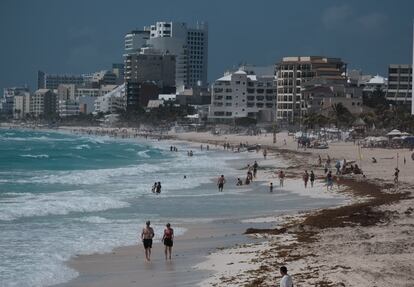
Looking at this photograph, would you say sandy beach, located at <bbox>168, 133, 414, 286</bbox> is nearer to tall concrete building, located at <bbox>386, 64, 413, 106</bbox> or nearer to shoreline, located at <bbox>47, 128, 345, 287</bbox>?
shoreline, located at <bbox>47, 128, 345, 287</bbox>

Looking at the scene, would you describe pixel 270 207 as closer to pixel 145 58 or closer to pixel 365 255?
pixel 365 255

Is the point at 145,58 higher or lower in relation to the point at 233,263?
higher

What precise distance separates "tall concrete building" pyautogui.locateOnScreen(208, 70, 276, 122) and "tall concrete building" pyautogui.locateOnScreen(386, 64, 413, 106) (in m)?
18.4

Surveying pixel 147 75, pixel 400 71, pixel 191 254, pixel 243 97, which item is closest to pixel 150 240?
pixel 191 254

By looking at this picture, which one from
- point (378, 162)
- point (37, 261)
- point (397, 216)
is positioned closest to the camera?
point (37, 261)

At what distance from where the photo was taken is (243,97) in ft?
409

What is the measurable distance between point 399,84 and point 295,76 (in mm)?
16552

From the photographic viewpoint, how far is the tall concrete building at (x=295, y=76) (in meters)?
111

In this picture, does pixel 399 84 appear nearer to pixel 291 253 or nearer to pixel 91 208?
pixel 91 208

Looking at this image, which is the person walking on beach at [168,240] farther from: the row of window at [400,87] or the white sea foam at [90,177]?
the row of window at [400,87]

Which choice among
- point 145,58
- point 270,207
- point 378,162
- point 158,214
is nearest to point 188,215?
point 158,214

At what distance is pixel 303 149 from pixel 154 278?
54.1 m

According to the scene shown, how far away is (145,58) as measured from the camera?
584 feet

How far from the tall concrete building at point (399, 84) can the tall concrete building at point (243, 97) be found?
18.4 meters
